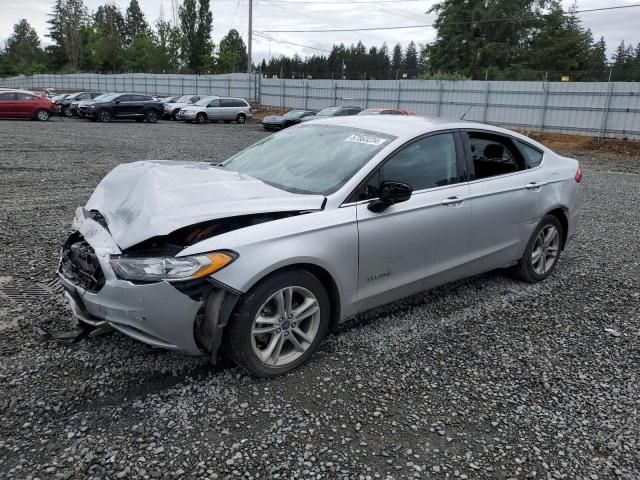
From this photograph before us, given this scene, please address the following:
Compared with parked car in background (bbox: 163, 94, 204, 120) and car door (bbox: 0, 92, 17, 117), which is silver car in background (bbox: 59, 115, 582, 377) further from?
parked car in background (bbox: 163, 94, 204, 120)

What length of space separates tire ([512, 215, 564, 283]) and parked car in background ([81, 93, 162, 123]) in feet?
84.8

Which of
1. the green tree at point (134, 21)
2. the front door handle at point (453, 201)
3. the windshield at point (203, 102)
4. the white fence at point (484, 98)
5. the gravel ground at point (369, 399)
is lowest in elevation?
the gravel ground at point (369, 399)

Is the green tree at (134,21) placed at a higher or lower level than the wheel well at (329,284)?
higher

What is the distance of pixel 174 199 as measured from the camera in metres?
3.24

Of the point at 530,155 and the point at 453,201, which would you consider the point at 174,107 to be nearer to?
the point at 530,155

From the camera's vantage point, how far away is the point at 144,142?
56.5ft

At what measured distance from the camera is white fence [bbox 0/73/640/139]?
21062mm

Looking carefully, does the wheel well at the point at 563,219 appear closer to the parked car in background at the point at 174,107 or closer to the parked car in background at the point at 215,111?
the parked car in background at the point at 215,111

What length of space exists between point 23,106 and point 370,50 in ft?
372

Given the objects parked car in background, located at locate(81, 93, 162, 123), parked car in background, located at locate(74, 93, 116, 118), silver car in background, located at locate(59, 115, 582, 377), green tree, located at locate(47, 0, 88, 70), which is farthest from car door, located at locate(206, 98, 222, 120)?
green tree, located at locate(47, 0, 88, 70)

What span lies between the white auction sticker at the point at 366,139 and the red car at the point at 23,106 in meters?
25.3

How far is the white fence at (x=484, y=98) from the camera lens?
829 inches

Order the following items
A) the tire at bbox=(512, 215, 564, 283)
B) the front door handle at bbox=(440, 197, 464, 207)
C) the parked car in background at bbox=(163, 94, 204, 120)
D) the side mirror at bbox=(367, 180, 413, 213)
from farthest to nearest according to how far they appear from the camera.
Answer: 1. the parked car in background at bbox=(163, 94, 204, 120)
2. the tire at bbox=(512, 215, 564, 283)
3. the front door handle at bbox=(440, 197, 464, 207)
4. the side mirror at bbox=(367, 180, 413, 213)

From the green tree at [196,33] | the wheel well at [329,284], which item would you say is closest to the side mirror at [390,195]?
the wheel well at [329,284]
